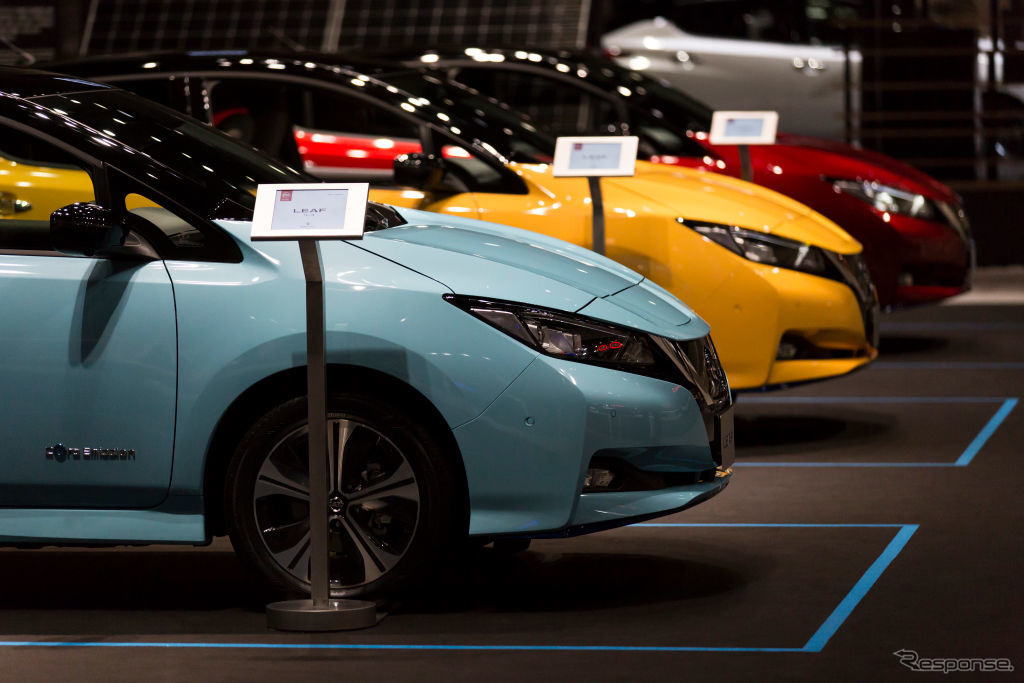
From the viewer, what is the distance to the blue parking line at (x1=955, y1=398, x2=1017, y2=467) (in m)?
7.67

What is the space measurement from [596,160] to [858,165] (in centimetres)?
349

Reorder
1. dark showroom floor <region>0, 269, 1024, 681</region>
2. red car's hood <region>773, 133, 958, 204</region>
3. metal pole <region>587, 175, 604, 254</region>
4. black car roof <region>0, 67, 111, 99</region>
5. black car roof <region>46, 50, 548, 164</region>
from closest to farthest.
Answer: dark showroom floor <region>0, 269, 1024, 681</region>
black car roof <region>0, 67, 111, 99</region>
metal pole <region>587, 175, 604, 254</region>
black car roof <region>46, 50, 548, 164</region>
red car's hood <region>773, 133, 958, 204</region>

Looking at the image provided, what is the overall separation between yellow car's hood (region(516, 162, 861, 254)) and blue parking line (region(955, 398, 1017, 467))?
A: 3.33 feet

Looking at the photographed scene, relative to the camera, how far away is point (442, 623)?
16.7ft

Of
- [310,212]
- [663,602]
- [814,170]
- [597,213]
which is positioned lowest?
[663,602]

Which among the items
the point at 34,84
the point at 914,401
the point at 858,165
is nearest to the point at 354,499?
the point at 34,84

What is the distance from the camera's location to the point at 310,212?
189 inches

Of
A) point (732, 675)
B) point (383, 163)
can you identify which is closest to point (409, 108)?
point (383, 163)

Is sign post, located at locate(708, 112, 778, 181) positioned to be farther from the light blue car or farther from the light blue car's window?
the light blue car

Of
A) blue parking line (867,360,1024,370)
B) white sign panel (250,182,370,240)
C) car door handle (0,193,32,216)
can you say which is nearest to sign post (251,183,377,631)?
white sign panel (250,182,370,240)

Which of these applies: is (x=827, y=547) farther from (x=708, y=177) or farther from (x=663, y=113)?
(x=663, y=113)

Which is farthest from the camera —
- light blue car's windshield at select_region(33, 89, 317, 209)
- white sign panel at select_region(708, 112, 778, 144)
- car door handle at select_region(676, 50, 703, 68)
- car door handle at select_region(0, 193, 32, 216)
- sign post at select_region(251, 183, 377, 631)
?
car door handle at select_region(676, 50, 703, 68)

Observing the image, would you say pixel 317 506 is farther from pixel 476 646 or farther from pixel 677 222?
pixel 677 222

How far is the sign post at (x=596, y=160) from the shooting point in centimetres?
754
